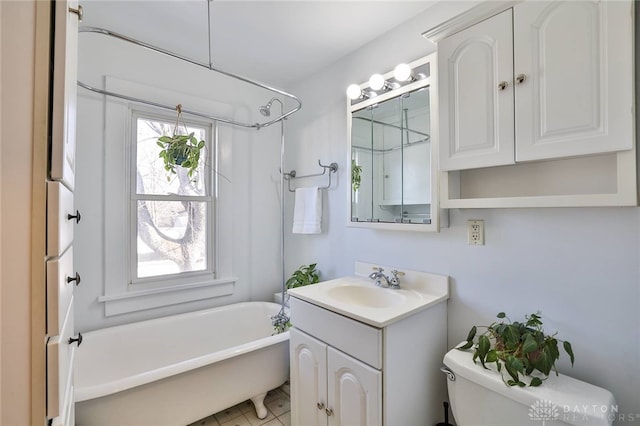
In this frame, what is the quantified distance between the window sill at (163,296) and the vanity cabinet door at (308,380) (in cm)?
105

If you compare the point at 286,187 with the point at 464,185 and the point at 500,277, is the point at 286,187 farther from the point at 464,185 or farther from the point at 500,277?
the point at 500,277

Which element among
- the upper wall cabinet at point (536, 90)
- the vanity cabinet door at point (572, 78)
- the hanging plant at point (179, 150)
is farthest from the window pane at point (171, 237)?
the vanity cabinet door at point (572, 78)

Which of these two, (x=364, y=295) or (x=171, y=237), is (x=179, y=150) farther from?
(x=364, y=295)

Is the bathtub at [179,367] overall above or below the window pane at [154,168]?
below

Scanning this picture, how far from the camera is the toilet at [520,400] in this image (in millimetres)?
926

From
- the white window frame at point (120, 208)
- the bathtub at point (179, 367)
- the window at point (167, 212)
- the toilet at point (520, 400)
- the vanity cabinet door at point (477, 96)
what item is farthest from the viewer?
the window at point (167, 212)

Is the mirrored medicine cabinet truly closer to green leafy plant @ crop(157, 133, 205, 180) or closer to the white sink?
the white sink

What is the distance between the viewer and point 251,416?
6.10 ft

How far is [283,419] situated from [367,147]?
1.89 metres

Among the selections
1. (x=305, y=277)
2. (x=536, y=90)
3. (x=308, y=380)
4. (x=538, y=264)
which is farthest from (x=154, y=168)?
(x=538, y=264)

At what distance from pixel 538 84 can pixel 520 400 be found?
1199 millimetres

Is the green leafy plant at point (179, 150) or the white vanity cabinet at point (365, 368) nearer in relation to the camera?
the white vanity cabinet at point (365, 368)

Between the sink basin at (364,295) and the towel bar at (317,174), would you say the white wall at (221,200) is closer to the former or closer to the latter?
the towel bar at (317,174)

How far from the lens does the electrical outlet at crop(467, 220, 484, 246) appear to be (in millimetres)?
1425
